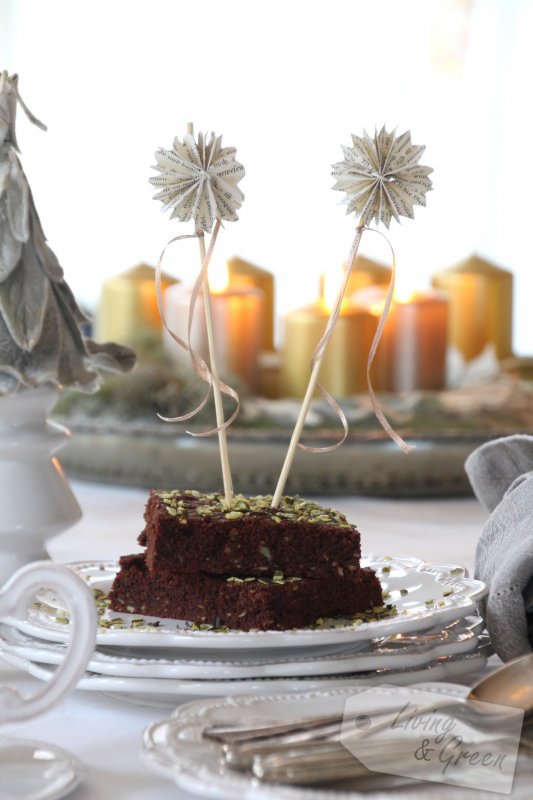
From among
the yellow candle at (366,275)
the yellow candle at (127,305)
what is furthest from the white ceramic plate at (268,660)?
the yellow candle at (366,275)

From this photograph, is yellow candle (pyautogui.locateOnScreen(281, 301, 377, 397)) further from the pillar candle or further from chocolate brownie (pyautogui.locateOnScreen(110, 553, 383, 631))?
chocolate brownie (pyautogui.locateOnScreen(110, 553, 383, 631))

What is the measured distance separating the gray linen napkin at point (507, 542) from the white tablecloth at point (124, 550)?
17 cm

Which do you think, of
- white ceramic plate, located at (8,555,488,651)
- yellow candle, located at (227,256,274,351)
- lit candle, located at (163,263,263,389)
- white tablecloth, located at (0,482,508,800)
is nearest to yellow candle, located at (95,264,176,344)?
lit candle, located at (163,263,263,389)

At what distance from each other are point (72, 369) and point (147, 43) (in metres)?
2.86

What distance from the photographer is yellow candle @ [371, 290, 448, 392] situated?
5.14ft

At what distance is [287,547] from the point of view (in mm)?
566

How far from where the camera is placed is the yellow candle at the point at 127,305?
1629mm

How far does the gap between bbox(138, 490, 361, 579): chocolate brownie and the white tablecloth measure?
0.08 metres

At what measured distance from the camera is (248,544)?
1.85ft

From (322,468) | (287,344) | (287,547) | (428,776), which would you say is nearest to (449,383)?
(287,344)

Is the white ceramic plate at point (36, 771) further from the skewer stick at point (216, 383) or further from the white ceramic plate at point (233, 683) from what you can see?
the skewer stick at point (216, 383)

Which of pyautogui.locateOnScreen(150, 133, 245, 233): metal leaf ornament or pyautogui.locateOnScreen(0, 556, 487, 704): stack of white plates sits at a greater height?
pyautogui.locateOnScreen(150, 133, 245, 233): metal leaf ornament

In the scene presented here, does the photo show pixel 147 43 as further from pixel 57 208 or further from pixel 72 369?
pixel 72 369

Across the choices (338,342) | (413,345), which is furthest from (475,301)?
(338,342)
